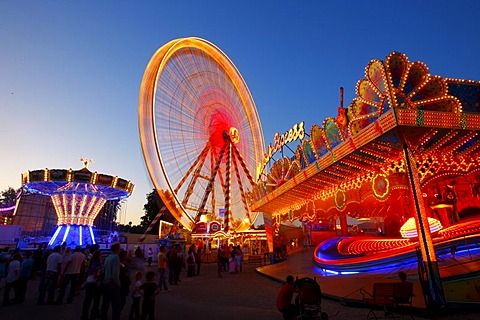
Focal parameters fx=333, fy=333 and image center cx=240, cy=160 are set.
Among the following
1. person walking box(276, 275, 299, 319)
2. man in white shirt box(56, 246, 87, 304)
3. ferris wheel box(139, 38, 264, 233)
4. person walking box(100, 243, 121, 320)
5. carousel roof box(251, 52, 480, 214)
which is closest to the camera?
person walking box(100, 243, 121, 320)

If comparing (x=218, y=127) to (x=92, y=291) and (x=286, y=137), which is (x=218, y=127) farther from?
(x=92, y=291)

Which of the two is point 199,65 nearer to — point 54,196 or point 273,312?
point 54,196

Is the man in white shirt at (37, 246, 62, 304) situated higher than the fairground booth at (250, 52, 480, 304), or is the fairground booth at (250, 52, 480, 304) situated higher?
the fairground booth at (250, 52, 480, 304)

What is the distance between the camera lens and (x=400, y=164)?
891cm

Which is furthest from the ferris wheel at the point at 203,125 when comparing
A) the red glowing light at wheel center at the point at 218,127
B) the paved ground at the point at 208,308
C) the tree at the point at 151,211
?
the tree at the point at 151,211

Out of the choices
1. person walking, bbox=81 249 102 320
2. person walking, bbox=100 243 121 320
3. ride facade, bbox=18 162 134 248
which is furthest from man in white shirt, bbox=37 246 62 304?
ride facade, bbox=18 162 134 248

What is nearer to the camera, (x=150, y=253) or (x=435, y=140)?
(x=435, y=140)

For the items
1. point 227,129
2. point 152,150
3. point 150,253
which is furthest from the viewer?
point 227,129

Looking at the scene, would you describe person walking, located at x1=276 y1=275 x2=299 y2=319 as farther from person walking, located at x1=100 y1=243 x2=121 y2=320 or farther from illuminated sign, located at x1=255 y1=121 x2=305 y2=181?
illuminated sign, located at x1=255 y1=121 x2=305 y2=181

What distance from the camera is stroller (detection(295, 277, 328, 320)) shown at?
5.29 meters

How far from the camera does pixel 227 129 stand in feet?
97.9

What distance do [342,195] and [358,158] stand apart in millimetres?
3694

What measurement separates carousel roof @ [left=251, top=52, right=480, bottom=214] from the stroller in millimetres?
3315

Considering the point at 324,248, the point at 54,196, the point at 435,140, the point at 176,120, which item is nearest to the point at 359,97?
the point at 435,140
